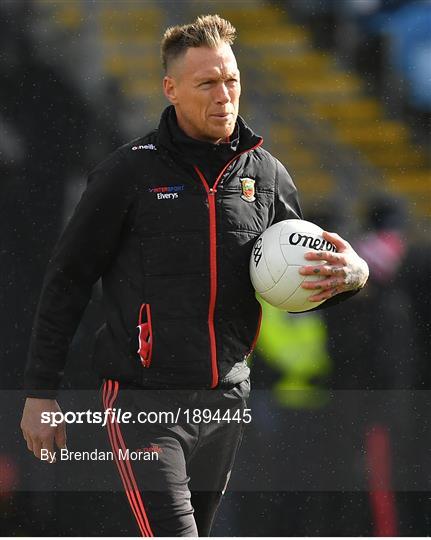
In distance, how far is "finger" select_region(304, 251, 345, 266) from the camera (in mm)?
3258

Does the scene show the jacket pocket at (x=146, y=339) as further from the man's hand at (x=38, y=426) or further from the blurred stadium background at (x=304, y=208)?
the blurred stadium background at (x=304, y=208)

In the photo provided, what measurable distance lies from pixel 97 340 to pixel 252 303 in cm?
52

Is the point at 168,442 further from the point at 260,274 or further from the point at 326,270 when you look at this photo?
the point at 326,270

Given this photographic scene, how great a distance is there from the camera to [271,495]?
485cm

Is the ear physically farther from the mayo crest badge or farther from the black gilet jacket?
the mayo crest badge

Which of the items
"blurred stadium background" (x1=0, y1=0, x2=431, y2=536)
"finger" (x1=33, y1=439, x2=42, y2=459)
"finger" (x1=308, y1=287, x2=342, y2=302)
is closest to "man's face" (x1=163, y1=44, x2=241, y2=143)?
"finger" (x1=308, y1=287, x2=342, y2=302)

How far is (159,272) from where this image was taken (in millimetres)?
3301

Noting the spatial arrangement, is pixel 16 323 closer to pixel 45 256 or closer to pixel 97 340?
pixel 45 256

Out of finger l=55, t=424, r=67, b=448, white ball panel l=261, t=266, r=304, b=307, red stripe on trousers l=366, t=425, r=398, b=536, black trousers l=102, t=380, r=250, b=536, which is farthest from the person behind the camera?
red stripe on trousers l=366, t=425, r=398, b=536

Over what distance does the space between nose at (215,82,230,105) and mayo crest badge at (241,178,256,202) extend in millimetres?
269

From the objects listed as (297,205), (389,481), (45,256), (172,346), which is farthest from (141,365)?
(389,481)

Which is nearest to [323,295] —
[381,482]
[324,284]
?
[324,284]

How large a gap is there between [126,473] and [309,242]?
0.94m

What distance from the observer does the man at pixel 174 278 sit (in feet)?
10.7
